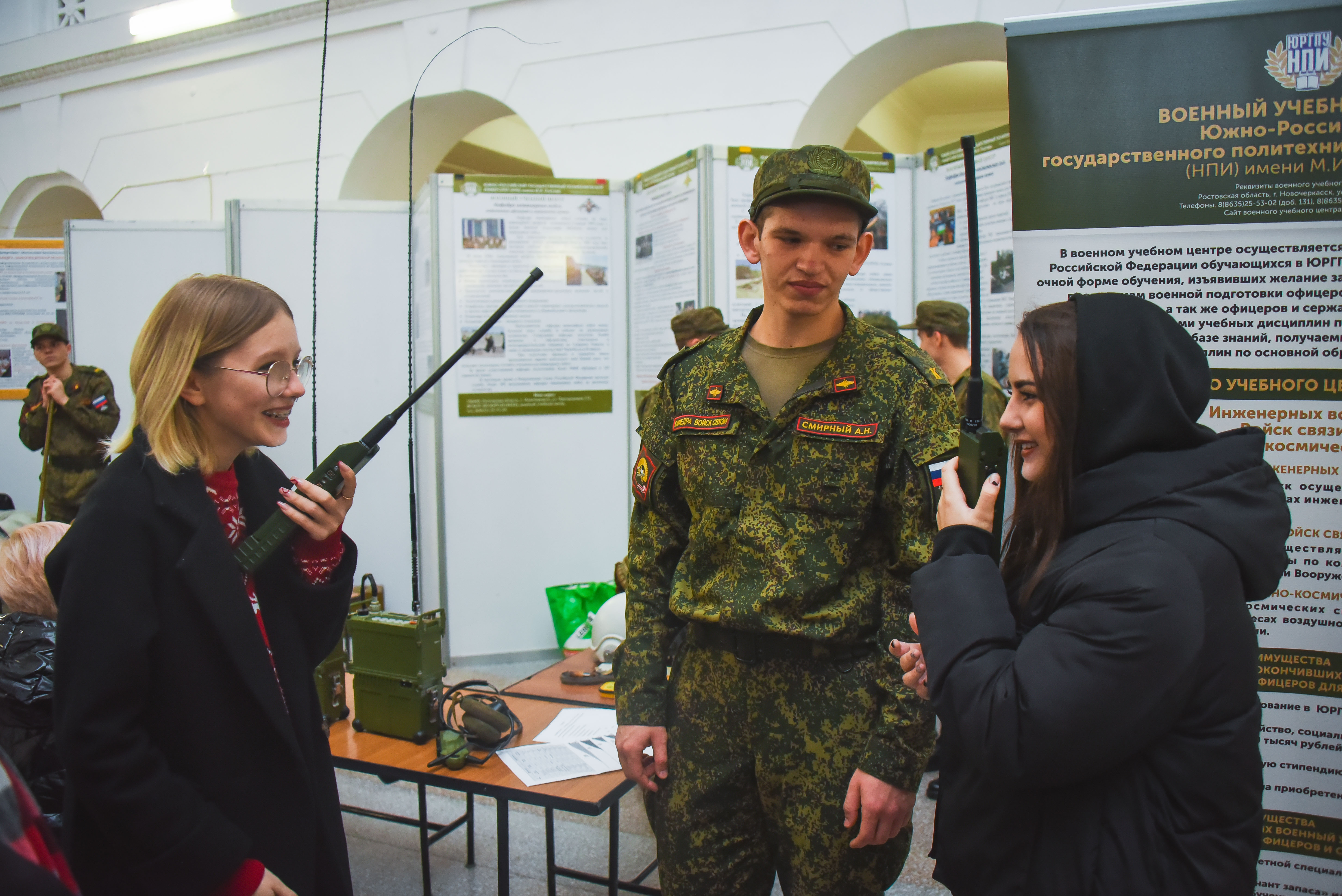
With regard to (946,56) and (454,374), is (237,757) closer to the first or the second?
(454,374)

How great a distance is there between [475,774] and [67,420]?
4.50m

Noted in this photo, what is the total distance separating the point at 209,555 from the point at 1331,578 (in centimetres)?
196

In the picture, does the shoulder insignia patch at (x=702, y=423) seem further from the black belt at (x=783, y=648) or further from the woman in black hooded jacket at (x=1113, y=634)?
the woman in black hooded jacket at (x=1113, y=634)

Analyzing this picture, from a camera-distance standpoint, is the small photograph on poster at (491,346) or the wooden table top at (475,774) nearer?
the wooden table top at (475,774)

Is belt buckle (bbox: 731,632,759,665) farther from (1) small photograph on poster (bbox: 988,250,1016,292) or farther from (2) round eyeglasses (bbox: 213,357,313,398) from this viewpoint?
(1) small photograph on poster (bbox: 988,250,1016,292)

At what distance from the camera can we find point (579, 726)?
2.09 metres

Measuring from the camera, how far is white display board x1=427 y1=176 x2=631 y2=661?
4.14 meters

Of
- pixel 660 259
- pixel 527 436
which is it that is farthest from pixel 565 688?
pixel 660 259

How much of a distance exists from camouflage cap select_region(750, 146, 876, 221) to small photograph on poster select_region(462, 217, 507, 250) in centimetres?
298

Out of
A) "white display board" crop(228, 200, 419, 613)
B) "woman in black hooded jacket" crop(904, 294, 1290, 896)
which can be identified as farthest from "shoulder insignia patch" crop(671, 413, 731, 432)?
"white display board" crop(228, 200, 419, 613)

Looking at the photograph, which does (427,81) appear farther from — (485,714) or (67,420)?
(485,714)

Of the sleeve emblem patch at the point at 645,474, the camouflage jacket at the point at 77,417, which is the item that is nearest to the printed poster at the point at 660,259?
the sleeve emblem patch at the point at 645,474

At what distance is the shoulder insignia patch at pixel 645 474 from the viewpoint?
1.51 m

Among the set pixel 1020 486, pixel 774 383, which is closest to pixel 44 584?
pixel 774 383
